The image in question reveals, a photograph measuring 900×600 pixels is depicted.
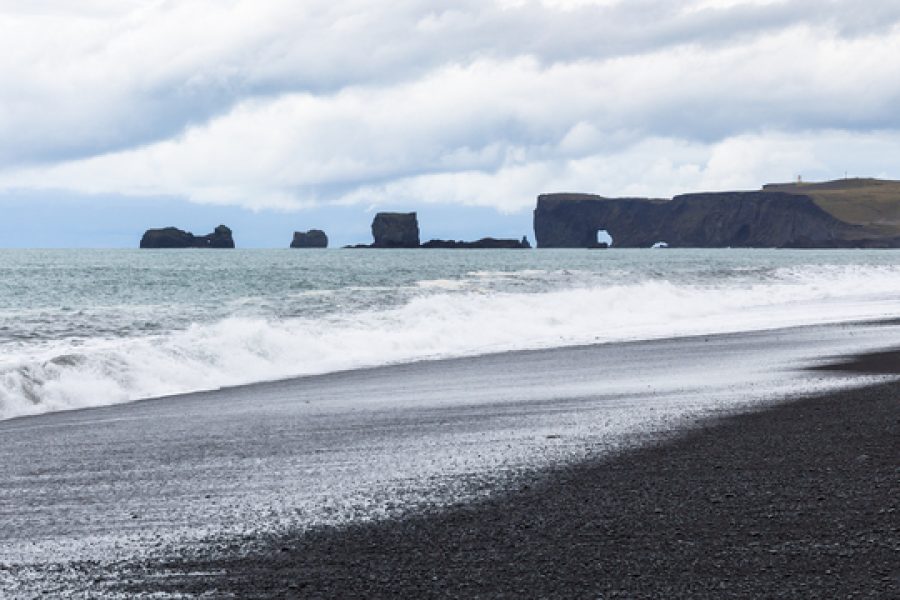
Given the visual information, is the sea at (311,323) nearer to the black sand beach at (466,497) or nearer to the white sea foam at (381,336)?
the white sea foam at (381,336)

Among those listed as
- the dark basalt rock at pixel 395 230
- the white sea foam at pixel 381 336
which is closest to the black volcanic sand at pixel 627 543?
the white sea foam at pixel 381 336

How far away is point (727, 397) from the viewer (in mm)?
9852

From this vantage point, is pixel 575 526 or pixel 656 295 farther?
pixel 656 295

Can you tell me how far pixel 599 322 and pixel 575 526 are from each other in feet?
69.0

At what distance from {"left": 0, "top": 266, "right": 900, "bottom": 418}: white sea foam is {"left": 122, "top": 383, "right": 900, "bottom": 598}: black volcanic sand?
764cm

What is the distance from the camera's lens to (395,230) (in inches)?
6816

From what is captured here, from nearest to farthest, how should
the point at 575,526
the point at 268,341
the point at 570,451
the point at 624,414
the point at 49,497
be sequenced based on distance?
the point at 575,526 → the point at 49,497 → the point at 570,451 → the point at 624,414 → the point at 268,341

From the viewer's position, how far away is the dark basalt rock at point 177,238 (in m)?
169

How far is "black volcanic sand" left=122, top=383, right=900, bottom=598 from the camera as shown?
3801 mm

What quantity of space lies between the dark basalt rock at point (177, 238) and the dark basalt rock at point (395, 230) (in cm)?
2628

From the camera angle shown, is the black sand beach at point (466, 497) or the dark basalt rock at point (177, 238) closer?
the black sand beach at point (466, 497)

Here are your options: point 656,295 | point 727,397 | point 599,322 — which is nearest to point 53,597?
point 727,397

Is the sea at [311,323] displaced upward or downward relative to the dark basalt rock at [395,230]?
downward

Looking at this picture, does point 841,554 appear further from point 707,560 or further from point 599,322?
point 599,322
